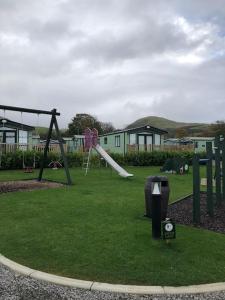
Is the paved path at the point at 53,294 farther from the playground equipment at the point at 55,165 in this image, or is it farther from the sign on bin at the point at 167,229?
the playground equipment at the point at 55,165

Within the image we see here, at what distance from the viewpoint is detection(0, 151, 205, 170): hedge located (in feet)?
65.7

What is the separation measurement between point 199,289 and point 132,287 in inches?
27.2

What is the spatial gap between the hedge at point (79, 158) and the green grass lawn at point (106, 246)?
12.4 meters

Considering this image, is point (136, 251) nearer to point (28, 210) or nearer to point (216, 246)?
point (216, 246)

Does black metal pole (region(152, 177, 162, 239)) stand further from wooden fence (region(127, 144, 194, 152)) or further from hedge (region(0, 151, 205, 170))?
wooden fence (region(127, 144, 194, 152))

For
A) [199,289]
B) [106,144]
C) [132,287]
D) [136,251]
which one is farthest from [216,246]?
[106,144]

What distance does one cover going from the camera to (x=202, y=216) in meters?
6.99

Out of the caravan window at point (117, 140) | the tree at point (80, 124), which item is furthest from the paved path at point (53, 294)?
the tree at point (80, 124)

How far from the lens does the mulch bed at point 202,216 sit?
20.4 ft

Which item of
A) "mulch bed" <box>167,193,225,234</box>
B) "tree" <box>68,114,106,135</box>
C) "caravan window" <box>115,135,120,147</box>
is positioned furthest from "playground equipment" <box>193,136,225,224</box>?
"tree" <box>68,114,106,135</box>

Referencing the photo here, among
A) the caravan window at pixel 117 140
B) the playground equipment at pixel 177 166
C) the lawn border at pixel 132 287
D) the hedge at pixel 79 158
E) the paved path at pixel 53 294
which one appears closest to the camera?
the paved path at pixel 53 294

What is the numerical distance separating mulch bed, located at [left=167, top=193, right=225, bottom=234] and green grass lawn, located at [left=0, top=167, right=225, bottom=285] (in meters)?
0.47

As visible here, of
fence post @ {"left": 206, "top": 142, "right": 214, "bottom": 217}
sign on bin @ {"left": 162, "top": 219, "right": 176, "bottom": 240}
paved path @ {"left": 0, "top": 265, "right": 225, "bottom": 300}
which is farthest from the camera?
fence post @ {"left": 206, "top": 142, "right": 214, "bottom": 217}

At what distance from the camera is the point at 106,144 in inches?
1533
